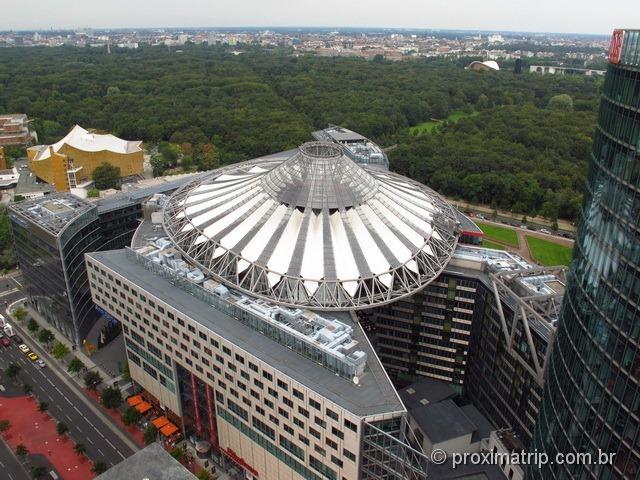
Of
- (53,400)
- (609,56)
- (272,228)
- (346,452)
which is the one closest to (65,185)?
(53,400)

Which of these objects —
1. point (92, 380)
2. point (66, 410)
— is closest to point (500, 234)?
point (92, 380)

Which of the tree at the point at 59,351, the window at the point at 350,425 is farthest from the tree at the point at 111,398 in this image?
the window at the point at 350,425

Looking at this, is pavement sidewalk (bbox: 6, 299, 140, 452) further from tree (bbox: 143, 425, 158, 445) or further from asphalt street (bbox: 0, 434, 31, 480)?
asphalt street (bbox: 0, 434, 31, 480)

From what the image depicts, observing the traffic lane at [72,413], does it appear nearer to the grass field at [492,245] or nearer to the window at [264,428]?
the window at [264,428]

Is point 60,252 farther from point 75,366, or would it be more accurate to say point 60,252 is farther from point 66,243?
point 75,366

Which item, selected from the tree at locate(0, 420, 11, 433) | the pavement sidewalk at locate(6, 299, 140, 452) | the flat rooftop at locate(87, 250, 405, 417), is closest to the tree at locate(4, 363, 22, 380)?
the pavement sidewalk at locate(6, 299, 140, 452)

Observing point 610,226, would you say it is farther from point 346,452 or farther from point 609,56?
point 346,452
